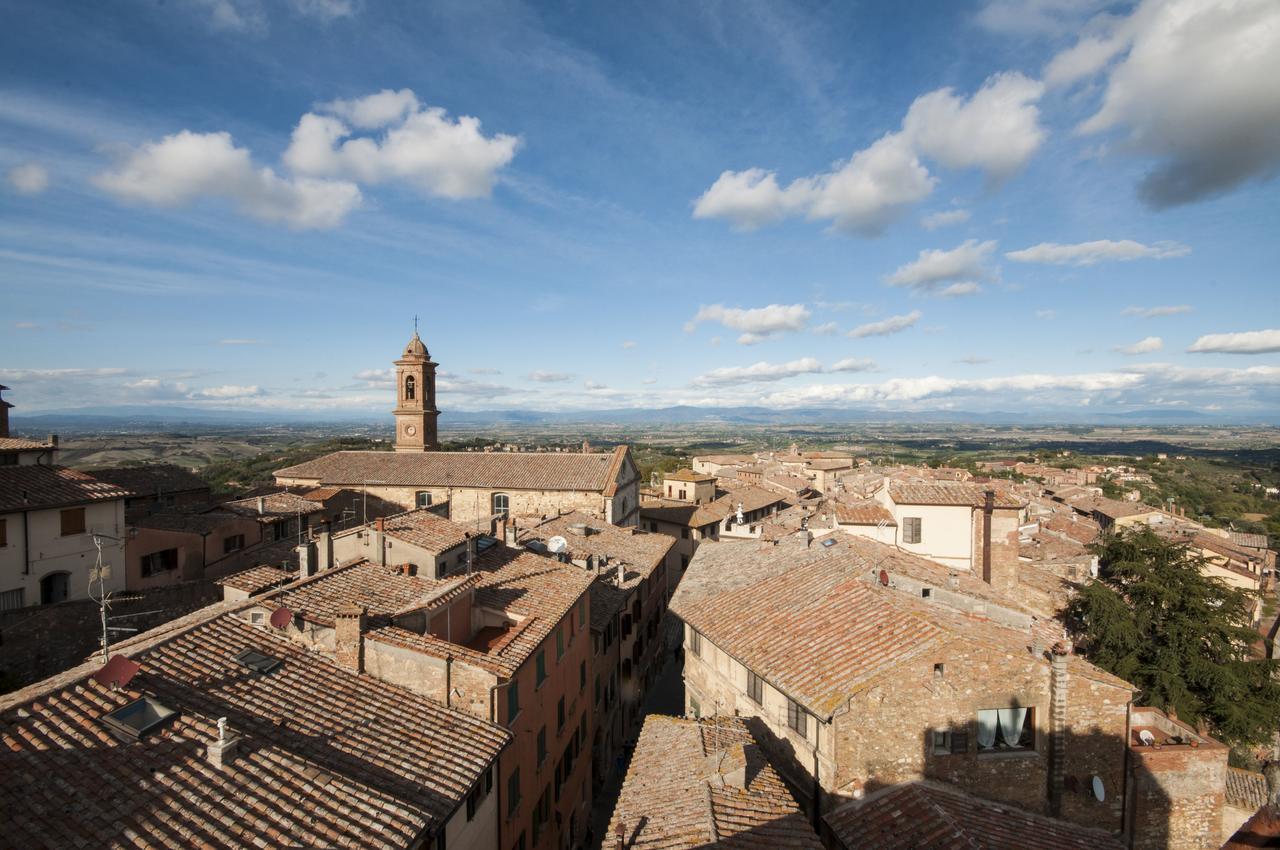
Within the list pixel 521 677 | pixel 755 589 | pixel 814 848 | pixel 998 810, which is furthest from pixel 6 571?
pixel 998 810

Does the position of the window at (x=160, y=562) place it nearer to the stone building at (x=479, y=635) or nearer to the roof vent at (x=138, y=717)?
the stone building at (x=479, y=635)

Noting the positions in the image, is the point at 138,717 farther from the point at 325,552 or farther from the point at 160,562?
the point at 160,562

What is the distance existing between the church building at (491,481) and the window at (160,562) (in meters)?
16.4

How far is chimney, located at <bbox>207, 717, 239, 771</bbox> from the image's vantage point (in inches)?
329

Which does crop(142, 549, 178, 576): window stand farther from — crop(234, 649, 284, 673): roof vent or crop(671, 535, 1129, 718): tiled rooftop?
crop(671, 535, 1129, 718): tiled rooftop

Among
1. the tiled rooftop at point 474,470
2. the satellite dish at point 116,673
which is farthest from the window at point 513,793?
the tiled rooftop at point 474,470

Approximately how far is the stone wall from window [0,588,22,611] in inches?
24.9

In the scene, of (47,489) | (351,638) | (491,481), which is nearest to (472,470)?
(491,481)

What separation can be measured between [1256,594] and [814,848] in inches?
1540

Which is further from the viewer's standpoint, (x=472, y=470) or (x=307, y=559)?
(x=472, y=470)

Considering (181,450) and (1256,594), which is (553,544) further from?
(181,450)

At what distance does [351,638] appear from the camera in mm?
12203

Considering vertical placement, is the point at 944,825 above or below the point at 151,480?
below

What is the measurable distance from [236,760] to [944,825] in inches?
449
